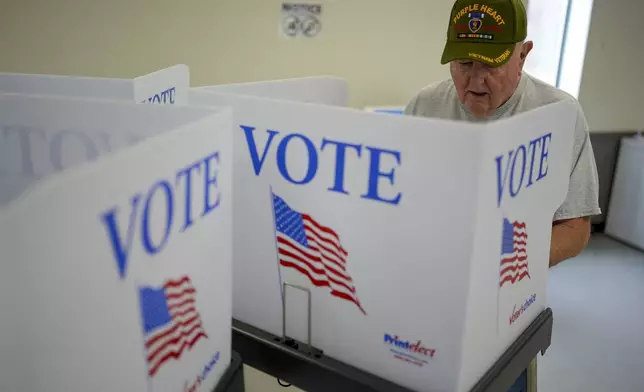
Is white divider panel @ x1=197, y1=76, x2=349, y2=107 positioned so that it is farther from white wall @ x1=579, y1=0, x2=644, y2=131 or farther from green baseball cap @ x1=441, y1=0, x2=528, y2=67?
white wall @ x1=579, y1=0, x2=644, y2=131

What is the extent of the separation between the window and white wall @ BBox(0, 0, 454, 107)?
0.79 m

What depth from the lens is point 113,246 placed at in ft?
1.46

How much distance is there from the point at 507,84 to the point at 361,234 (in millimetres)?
832

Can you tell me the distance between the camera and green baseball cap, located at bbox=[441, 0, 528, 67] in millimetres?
1197

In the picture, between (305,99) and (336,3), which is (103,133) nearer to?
→ (305,99)

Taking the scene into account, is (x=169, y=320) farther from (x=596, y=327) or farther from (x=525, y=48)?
(x=596, y=327)

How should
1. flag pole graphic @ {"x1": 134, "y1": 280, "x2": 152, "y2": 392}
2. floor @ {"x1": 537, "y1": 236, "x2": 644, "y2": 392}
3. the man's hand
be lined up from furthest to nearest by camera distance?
floor @ {"x1": 537, "y1": 236, "x2": 644, "y2": 392}
the man's hand
flag pole graphic @ {"x1": 134, "y1": 280, "x2": 152, "y2": 392}

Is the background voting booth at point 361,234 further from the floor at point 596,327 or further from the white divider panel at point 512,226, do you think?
the floor at point 596,327

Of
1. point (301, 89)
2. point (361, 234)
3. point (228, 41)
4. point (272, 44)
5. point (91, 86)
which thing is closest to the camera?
point (361, 234)

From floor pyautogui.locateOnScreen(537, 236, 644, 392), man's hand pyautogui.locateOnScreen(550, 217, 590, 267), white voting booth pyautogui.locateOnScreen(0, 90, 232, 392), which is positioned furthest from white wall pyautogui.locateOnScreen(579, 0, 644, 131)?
white voting booth pyautogui.locateOnScreen(0, 90, 232, 392)

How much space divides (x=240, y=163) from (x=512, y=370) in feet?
1.50

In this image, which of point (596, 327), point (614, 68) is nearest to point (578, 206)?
point (596, 327)

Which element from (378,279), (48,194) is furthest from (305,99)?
(48,194)

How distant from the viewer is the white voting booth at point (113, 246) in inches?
14.9
